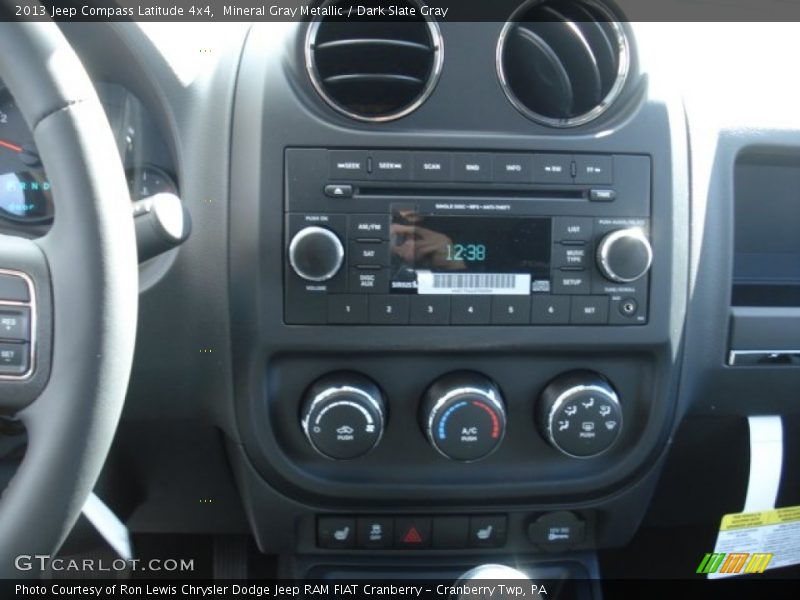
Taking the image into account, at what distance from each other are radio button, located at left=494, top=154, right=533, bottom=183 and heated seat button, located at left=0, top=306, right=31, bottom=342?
0.61 meters

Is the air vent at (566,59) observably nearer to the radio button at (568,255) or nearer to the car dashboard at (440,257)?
the car dashboard at (440,257)

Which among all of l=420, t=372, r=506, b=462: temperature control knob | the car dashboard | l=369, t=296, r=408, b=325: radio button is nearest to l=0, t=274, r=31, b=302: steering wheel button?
the car dashboard

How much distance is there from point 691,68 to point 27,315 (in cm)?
97

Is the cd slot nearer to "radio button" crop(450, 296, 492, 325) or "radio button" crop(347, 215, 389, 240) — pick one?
"radio button" crop(347, 215, 389, 240)

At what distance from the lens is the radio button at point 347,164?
1.06 m

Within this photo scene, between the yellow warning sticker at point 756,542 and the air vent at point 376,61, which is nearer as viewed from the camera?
the air vent at point 376,61

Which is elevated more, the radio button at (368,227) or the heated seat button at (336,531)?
the radio button at (368,227)

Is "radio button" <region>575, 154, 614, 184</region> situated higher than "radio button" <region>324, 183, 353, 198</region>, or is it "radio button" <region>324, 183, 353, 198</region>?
"radio button" <region>575, 154, 614, 184</region>

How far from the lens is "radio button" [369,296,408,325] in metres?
1.08

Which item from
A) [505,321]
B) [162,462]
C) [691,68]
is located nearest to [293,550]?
[162,462]

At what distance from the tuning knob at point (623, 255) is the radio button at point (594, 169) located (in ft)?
0.25

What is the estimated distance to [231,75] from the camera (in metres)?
1.10

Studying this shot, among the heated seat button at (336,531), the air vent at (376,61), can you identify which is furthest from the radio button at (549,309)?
the heated seat button at (336,531)

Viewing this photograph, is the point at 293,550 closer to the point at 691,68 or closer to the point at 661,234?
the point at 661,234
